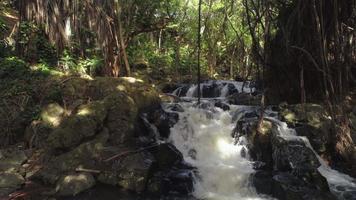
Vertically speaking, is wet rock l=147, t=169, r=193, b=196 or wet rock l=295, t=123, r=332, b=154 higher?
wet rock l=295, t=123, r=332, b=154

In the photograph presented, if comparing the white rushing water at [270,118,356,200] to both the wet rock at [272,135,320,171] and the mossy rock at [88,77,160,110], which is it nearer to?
the wet rock at [272,135,320,171]

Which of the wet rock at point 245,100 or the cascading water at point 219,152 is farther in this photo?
the wet rock at point 245,100

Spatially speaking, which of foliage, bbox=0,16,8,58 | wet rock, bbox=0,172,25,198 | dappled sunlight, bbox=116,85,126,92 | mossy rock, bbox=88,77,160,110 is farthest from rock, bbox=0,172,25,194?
foliage, bbox=0,16,8,58

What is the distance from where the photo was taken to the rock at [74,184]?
6898 millimetres

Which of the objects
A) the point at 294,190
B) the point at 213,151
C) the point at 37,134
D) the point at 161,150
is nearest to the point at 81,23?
the point at 37,134

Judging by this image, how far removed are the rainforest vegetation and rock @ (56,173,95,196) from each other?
24 mm

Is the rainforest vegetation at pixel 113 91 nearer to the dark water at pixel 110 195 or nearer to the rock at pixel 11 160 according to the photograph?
the rock at pixel 11 160

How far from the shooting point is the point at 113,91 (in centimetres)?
959

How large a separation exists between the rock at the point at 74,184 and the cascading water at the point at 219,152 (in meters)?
2.00

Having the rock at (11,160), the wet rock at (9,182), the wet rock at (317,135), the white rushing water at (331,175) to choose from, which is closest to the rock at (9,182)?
the wet rock at (9,182)

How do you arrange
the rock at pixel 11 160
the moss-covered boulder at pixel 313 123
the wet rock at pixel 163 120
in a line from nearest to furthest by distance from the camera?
1. the rock at pixel 11 160
2. the moss-covered boulder at pixel 313 123
3. the wet rock at pixel 163 120

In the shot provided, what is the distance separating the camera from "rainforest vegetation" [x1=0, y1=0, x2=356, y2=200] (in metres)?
7.47

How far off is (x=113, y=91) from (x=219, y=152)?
3.02 meters

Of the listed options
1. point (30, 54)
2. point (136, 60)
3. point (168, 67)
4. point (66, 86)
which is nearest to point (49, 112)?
point (66, 86)
